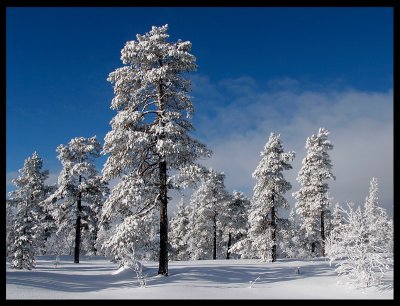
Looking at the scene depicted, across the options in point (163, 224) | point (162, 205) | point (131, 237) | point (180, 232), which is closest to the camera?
point (131, 237)

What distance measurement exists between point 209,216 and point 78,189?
2175 cm

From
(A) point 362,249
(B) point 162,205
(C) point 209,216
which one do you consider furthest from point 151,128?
(C) point 209,216

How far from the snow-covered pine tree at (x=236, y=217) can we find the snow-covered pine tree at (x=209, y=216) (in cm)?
78

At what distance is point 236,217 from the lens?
2095 inches

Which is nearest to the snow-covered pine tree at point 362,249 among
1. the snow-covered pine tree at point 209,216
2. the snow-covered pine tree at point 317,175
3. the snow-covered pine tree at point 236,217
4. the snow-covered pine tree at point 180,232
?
the snow-covered pine tree at point 317,175

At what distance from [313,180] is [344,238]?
2485 cm

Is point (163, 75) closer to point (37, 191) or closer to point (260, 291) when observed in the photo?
point (260, 291)

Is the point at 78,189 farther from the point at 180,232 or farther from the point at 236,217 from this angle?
the point at 180,232

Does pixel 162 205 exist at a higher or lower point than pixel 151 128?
lower

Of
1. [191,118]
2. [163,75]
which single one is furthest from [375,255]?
[163,75]

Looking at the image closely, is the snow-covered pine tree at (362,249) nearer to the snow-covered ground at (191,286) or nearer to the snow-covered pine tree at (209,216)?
the snow-covered ground at (191,286)

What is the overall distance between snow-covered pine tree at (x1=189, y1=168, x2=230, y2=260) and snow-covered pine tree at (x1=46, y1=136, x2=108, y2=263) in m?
17.0

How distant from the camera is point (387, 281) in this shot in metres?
19.3

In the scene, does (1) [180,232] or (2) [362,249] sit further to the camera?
(1) [180,232]
